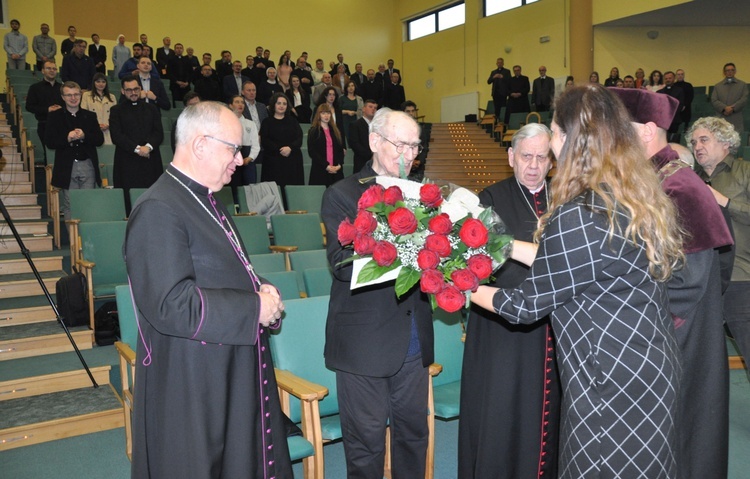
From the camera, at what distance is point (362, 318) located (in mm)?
2262

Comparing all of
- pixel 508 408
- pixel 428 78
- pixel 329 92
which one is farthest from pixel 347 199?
pixel 428 78

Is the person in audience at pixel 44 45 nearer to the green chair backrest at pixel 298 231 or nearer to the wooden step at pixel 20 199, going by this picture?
the wooden step at pixel 20 199

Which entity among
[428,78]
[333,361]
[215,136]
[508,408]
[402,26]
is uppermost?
[402,26]

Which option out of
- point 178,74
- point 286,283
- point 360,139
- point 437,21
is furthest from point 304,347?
point 437,21

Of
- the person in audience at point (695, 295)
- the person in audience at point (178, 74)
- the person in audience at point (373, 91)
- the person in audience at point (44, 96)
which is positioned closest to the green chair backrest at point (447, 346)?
the person in audience at point (695, 295)

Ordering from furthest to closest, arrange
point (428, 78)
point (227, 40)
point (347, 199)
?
1. point (428, 78)
2. point (227, 40)
3. point (347, 199)

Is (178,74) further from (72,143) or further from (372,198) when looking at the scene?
(372,198)

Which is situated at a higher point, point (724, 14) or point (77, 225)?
point (724, 14)

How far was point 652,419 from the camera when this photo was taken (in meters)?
1.66

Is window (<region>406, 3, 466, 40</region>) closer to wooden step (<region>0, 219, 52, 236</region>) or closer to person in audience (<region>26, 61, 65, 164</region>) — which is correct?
person in audience (<region>26, 61, 65, 164</region>)

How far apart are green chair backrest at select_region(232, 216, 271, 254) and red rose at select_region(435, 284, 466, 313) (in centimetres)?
385

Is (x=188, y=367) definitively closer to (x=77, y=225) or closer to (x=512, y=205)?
(x=512, y=205)

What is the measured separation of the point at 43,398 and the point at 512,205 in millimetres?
3074

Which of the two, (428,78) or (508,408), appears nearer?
(508,408)
